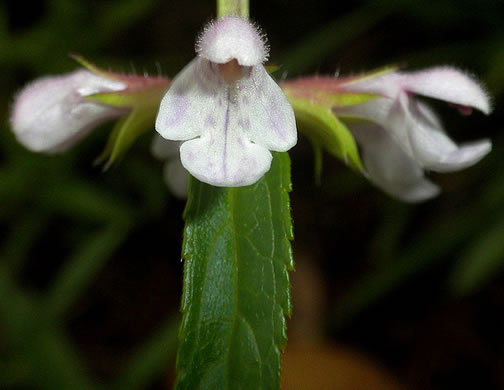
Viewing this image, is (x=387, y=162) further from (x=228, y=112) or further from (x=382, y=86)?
(x=228, y=112)

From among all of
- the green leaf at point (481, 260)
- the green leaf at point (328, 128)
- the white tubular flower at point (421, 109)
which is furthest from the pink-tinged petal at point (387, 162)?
the green leaf at point (481, 260)

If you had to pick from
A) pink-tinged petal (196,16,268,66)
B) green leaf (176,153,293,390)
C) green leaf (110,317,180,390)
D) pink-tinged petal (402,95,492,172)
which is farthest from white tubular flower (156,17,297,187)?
green leaf (110,317,180,390)

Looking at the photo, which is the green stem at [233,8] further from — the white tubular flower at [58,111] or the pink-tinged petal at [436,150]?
the pink-tinged petal at [436,150]

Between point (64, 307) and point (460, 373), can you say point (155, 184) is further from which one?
point (460, 373)

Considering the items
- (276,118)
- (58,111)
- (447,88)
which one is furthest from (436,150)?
(58,111)

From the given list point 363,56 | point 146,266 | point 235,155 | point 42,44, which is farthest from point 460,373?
point 42,44

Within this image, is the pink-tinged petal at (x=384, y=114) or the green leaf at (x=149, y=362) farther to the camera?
the green leaf at (x=149, y=362)

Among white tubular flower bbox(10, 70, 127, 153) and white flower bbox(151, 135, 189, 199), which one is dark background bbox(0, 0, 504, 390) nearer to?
white flower bbox(151, 135, 189, 199)

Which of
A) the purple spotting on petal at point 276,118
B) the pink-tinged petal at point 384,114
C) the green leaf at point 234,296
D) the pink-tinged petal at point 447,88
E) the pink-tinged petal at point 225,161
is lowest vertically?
the green leaf at point 234,296
